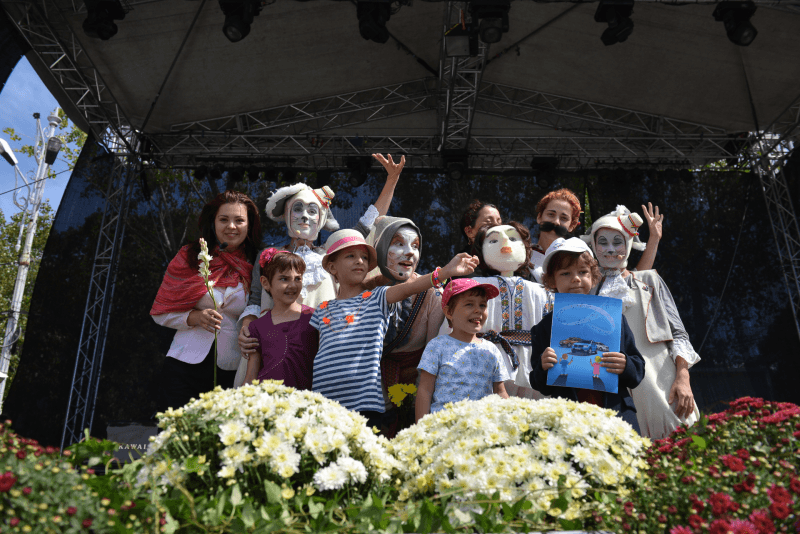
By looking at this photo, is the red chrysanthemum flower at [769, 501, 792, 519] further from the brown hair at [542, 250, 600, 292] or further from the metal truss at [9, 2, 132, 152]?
the metal truss at [9, 2, 132, 152]

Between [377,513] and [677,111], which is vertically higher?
[677,111]

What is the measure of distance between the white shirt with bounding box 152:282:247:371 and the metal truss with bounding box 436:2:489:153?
3599 mm

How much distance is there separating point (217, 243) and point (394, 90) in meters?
4.36

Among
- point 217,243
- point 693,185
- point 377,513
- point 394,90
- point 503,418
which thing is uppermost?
point 394,90

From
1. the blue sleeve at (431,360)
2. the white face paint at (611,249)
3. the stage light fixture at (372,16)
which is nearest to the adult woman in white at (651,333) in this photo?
the white face paint at (611,249)

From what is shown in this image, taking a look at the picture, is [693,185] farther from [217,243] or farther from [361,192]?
[217,243]

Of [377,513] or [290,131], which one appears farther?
[290,131]

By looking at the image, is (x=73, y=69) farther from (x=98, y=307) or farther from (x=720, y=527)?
(x=720, y=527)

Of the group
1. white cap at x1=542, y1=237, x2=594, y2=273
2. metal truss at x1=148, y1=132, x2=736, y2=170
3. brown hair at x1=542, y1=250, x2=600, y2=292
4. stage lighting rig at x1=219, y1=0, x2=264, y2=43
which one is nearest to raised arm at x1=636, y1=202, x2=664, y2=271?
brown hair at x1=542, y1=250, x2=600, y2=292

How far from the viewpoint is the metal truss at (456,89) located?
5.84m

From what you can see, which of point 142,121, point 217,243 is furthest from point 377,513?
point 142,121

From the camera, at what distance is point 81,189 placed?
22.5ft

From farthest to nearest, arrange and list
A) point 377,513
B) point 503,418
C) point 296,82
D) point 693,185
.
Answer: point 693,185 < point 296,82 < point 503,418 < point 377,513

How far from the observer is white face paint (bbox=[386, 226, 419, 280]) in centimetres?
309
